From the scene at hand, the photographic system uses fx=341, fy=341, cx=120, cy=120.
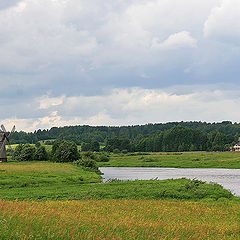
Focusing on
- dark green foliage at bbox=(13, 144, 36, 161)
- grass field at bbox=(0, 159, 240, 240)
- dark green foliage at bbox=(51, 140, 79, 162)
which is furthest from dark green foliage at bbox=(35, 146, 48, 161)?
grass field at bbox=(0, 159, 240, 240)

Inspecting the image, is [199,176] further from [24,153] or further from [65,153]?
[24,153]

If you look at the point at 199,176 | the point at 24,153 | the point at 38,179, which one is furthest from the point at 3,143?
the point at 199,176

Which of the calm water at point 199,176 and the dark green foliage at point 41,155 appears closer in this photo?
the calm water at point 199,176

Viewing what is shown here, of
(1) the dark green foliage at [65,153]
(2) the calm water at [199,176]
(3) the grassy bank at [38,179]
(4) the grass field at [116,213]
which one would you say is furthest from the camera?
(1) the dark green foliage at [65,153]

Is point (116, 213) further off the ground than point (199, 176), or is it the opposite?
point (116, 213)

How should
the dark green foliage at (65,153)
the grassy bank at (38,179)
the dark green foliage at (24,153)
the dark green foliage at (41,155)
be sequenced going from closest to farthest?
the grassy bank at (38,179) < the dark green foliage at (65,153) < the dark green foliage at (24,153) < the dark green foliage at (41,155)

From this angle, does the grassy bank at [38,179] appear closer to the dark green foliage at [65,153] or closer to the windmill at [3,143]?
the dark green foliage at [65,153]

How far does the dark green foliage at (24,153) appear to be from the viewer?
9925 cm

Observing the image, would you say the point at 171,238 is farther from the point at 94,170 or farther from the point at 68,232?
the point at 94,170

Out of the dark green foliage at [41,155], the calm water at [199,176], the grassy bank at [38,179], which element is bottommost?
the calm water at [199,176]

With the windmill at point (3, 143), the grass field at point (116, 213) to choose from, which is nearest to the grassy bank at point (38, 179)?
the grass field at point (116, 213)

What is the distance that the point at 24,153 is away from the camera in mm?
99625

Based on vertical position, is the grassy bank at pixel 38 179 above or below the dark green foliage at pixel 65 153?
below

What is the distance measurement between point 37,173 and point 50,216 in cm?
4566
